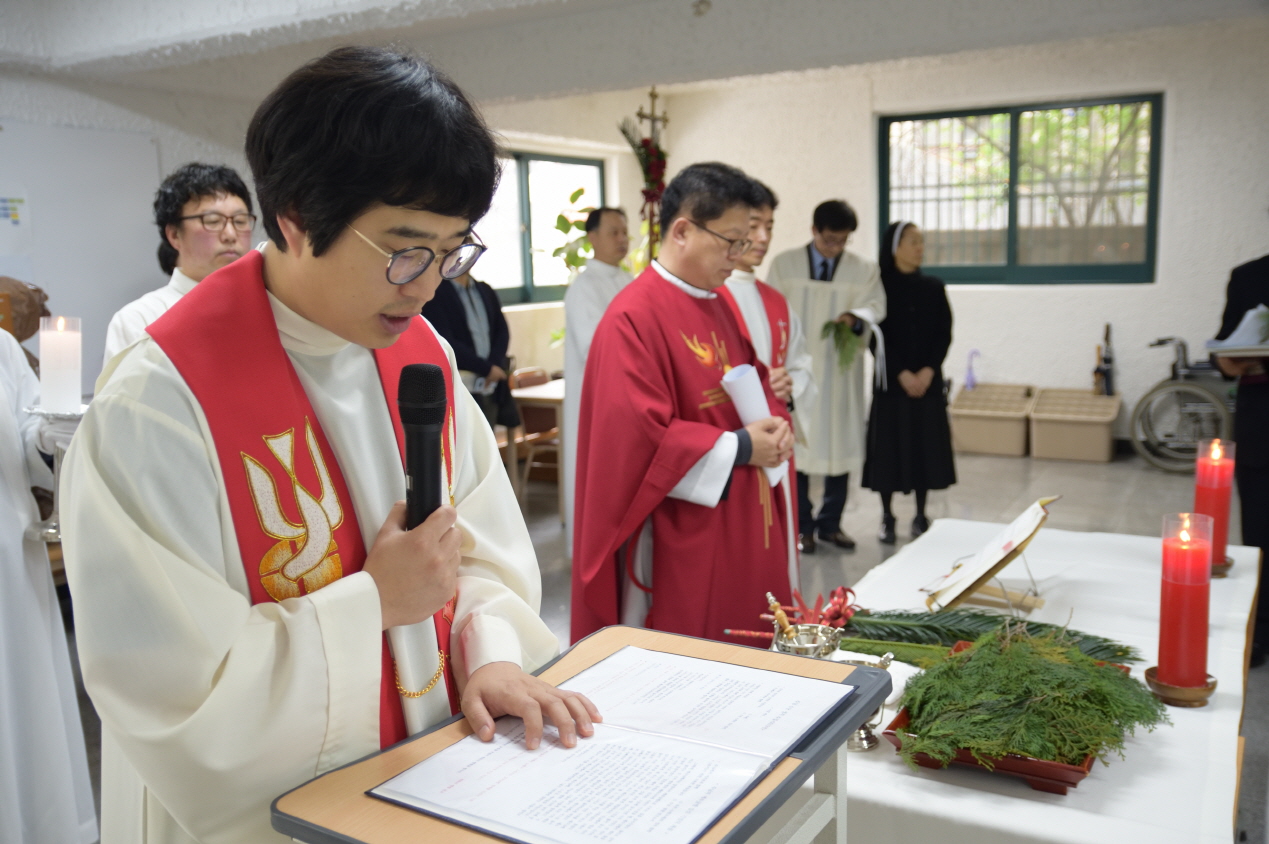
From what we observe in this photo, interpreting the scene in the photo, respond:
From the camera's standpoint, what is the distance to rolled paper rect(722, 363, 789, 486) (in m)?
2.23

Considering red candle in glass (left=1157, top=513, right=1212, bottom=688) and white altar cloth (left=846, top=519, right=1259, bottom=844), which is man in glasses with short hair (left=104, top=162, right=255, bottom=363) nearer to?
white altar cloth (left=846, top=519, right=1259, bottom=844)

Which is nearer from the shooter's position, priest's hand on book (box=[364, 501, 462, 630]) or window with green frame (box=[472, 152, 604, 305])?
priest's hand on book (box=[364, 501, 462, 630])

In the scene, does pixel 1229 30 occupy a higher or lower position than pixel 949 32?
higher

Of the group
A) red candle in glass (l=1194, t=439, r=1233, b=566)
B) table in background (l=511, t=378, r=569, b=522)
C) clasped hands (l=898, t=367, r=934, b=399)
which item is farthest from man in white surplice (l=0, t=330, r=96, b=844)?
clasped hands (l=898, t=367, r=934, b=399)

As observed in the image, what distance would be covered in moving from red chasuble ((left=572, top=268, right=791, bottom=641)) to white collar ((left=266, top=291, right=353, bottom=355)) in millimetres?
1236

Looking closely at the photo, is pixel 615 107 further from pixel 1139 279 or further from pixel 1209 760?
pixel 1209 760

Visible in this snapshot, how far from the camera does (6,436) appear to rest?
2.01 meters

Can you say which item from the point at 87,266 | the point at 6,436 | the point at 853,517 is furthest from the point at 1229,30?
the point at 6,436

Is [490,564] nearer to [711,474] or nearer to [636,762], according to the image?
[636,762]

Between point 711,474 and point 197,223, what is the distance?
1.38 metres

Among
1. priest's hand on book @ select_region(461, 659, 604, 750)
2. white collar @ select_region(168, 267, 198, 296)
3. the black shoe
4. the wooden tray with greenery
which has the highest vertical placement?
white collar @ select_region(168, 267, 198, 296)

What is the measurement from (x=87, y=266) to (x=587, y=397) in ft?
9.05

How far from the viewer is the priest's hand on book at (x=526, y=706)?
882 millimetres

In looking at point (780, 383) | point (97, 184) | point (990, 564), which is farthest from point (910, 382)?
point (97, 184)
